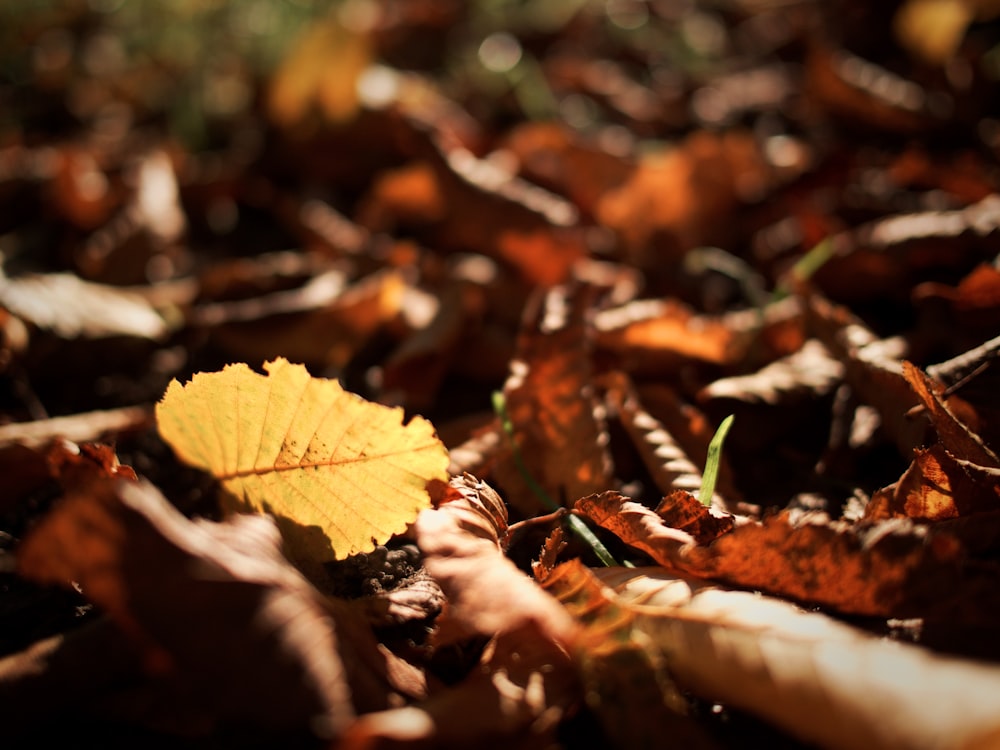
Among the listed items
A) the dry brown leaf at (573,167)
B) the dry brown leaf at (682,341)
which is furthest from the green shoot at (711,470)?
the dry brown leaf at (573,167)

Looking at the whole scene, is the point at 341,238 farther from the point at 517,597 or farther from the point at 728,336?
the point at 517,597

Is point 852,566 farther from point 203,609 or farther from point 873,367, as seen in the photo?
point 203,609

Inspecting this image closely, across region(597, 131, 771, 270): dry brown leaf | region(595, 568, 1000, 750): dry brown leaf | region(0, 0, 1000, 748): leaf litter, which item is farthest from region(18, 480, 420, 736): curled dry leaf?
region(597, 131, 771, 270): dry brown leaf

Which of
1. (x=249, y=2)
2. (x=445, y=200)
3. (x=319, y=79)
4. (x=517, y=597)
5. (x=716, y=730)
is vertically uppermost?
(x=249, y=2)

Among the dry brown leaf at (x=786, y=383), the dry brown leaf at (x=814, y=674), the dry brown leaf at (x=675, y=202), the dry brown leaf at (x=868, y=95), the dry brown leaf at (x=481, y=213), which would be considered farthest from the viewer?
the dry brown leaf at (x=868, y=95)

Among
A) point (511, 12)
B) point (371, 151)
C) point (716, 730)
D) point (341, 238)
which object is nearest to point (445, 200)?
point (341, 238)

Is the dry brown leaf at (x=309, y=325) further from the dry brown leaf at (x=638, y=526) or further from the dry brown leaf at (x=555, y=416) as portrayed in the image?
the dry brown leaf at (x=638, y=526)
